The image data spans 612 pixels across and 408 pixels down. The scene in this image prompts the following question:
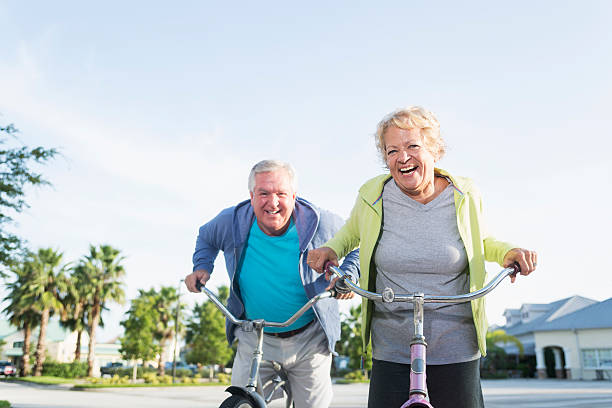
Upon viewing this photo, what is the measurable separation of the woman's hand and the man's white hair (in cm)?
134

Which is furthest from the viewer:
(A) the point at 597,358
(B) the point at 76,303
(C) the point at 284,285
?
(B) the point at 76,303

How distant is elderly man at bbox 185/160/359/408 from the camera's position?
3127 mm

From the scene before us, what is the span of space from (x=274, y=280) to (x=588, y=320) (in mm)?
39690

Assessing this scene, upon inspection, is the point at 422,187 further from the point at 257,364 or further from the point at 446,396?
the point at 257,364

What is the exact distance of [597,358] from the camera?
1400 inches

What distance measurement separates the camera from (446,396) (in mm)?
2361

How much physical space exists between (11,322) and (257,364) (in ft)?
137

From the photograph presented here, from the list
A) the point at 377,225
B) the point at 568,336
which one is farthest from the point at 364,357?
the point at 568,336

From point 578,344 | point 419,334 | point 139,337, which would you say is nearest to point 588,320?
point 578,344

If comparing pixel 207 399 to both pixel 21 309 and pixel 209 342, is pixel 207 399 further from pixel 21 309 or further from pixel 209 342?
pixel 21 309

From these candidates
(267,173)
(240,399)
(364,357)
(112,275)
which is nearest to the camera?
(240,399)

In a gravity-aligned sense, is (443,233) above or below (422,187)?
below

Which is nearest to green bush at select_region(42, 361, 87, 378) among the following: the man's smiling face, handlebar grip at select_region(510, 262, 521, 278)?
the man's smiling face

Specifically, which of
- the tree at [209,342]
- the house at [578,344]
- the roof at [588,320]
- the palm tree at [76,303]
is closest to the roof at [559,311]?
the house at [578,344]
